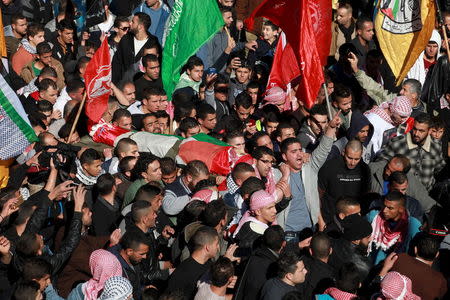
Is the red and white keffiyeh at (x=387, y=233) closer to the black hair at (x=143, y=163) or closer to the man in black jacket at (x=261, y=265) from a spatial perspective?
the man in black jacket at (x=261, y=265)

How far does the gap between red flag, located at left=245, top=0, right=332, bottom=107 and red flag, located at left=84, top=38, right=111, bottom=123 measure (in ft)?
6.94

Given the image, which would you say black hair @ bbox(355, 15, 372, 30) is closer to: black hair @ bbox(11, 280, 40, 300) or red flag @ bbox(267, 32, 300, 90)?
red flag @ bbox(267, 32, 300, 90)

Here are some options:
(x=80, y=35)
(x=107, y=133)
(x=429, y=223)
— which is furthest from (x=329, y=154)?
(x=80, y=35)

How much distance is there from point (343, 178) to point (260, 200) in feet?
7.07

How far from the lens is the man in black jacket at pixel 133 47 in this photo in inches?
651

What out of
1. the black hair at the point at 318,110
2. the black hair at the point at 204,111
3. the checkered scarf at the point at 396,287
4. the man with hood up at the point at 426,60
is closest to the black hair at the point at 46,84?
the black hair at the point at 204,111

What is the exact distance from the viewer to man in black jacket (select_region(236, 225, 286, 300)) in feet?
34.3

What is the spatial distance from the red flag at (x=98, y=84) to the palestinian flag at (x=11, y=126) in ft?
5.58

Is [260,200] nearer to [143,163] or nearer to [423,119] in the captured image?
[143,163]

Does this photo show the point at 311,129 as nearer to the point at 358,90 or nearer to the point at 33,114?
the point at 358,90

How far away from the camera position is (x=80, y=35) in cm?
1781

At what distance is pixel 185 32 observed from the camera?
15148 mm

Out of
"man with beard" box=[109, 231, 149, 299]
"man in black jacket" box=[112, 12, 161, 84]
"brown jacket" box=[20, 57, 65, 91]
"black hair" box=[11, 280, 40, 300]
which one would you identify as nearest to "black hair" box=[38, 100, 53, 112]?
"brown jacket" box=[20, 57, 65, 91]

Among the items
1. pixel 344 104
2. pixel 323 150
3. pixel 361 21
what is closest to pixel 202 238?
pixel 323 150
